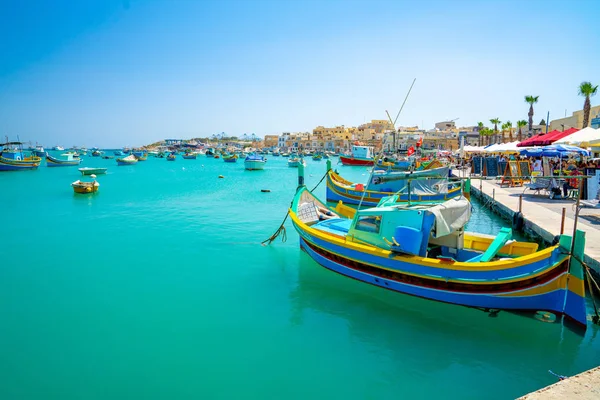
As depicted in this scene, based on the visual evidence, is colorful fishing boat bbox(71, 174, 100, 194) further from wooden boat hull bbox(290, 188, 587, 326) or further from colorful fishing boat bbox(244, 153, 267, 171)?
colorful fishing boat bbox(244, 153, 267, 171)

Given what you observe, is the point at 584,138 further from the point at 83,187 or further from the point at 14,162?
the point at 14,162

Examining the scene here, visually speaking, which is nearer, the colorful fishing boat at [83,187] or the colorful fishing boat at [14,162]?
the colorful fishing boat at [83,187]

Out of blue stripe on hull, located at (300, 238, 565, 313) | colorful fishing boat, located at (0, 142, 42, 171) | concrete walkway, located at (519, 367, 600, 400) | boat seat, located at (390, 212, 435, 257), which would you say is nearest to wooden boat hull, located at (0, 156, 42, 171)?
colorful fishing boat, located at (0, 142, 42, 171)

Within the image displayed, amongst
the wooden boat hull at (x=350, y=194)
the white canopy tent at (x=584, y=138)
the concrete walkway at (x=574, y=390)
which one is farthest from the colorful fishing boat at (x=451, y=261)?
the wooden boat hull at (x=350, y=194)

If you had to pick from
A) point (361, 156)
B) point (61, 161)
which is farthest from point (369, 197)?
point (61, 161)

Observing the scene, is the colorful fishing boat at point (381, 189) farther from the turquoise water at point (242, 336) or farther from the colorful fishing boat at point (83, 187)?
the colorful fishing boat at point (83, 187)

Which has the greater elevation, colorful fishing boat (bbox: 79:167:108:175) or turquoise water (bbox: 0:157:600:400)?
colorful fishing boat (bbox: 79:167:108:175)

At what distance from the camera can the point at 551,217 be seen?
47.0ft

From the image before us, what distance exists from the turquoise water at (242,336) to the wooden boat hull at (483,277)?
0.58 m

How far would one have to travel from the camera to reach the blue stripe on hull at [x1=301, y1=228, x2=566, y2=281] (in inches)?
298

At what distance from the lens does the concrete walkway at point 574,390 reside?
14.9 feet

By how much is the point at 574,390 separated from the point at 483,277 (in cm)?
351

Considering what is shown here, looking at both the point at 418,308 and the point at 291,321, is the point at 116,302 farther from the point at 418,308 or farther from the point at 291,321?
the point at 418,308

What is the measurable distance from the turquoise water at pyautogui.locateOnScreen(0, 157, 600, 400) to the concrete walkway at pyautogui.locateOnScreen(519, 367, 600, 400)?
1.54 meters
